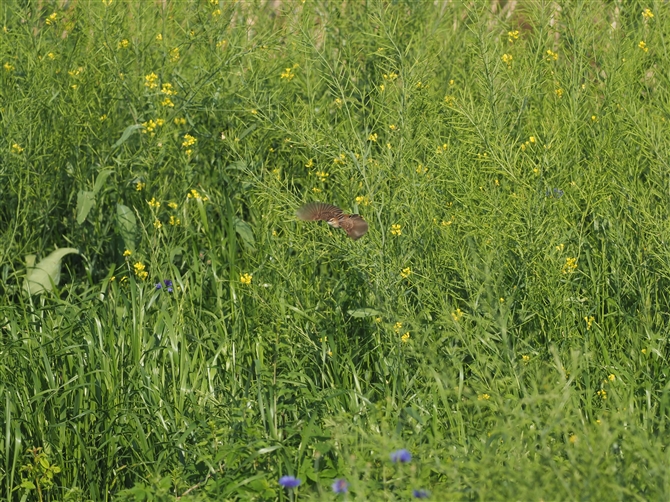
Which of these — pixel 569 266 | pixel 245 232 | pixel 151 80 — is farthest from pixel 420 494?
pixel 151 80

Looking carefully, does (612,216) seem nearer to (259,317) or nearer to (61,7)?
(259,317)

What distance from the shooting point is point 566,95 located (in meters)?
4.05

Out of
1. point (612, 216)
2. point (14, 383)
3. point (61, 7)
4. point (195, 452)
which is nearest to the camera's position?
point (195, 452)

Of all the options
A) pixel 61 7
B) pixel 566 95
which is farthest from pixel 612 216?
pixel 61 7

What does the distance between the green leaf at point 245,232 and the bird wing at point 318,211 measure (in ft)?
2.74

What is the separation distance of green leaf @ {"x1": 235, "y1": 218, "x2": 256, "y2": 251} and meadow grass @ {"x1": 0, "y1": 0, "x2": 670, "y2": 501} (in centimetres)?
1

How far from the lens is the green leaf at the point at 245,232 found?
411 centimetres

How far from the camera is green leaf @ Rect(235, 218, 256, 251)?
4105 mm

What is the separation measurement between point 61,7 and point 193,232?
67.8 inches

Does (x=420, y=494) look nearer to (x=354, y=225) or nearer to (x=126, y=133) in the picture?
(x=354, y=225)

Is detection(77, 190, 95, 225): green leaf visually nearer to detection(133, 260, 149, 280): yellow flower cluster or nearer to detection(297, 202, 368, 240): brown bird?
detection(133, 260, 149, 280): yellow flower cluster

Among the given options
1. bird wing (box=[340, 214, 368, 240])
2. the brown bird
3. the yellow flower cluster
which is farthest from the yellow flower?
bird wing (box=[340, 214, 368, 240])

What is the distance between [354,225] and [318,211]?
0.15 meters

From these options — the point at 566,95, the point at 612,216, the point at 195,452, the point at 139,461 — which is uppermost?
the point at 566,95
